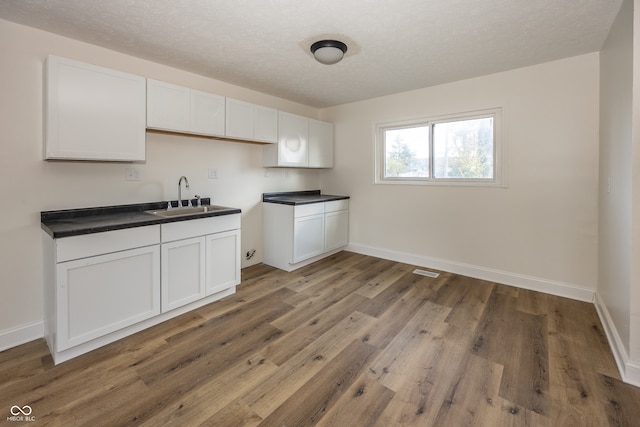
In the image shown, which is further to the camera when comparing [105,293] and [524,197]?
[524,197]

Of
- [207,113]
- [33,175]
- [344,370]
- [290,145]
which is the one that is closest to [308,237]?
[290,145]

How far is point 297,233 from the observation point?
375 cm

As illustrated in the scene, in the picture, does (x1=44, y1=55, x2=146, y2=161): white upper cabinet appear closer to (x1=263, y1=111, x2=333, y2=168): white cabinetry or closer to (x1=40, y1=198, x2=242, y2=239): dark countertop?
(x1=40, y1=198, x2=242, y2=239): dark countertop

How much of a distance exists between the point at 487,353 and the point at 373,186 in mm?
2743

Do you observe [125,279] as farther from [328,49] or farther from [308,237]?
[328,49]

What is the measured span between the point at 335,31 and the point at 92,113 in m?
1.98

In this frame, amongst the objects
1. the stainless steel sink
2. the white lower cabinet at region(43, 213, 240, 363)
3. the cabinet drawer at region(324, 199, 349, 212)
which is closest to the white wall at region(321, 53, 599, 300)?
the cabinet drawer at region(324, 199, 349, 212)

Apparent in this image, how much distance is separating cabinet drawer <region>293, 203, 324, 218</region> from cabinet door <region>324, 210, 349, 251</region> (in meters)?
0.19

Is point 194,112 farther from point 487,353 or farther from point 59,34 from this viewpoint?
point 487,353

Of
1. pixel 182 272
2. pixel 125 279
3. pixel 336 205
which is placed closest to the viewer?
pixel 125 279

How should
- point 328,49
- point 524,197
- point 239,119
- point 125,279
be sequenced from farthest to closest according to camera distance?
1. point 239,119
2. point 524,197
3. point 328,49
4. point 125,279

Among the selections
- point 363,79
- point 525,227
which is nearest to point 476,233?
point 525,227

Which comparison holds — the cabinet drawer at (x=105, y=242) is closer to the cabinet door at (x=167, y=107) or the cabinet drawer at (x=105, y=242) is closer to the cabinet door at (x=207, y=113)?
the cabinet door at (x=167, y=107)

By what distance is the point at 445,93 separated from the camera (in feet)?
11.8
